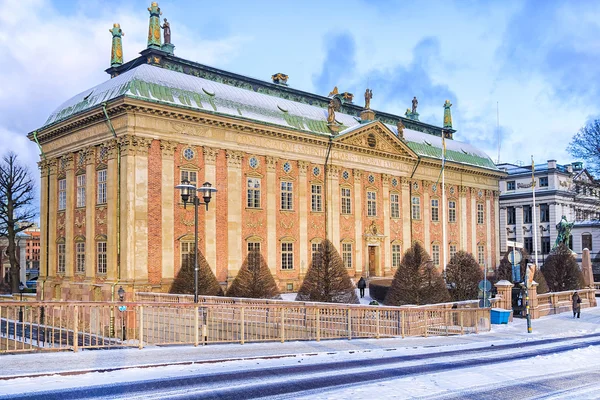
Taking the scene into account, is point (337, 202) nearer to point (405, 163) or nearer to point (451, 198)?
point (405, 163)

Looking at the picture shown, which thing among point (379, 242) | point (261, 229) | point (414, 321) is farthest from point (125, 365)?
point (379, 242)

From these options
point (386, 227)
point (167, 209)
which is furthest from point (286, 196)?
point (386, 227)

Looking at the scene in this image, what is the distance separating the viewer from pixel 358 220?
157 ft

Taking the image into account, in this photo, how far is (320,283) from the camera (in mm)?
27875

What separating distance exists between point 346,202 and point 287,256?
7.32 m

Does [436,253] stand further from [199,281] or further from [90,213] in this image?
[90,213]

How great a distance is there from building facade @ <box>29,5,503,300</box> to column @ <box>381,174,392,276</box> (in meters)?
0.14

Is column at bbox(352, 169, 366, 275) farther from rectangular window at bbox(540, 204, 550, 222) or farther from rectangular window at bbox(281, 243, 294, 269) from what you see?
rectangular window at bbox(540, 204, 550, 222)

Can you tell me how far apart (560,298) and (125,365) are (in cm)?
3041

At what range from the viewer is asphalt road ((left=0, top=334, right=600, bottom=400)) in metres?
11.5

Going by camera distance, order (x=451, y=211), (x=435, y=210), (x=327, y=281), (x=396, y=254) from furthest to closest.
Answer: (x=451, y=211) → (x=435, y=210) → (x=396, y=254) → (x=327, y=281)

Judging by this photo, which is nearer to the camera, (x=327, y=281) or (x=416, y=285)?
(x=327, y=281)

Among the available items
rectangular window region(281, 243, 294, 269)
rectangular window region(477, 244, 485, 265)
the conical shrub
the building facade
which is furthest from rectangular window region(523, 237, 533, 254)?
the conical shrub

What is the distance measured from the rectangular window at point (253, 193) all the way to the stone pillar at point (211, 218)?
281cm
